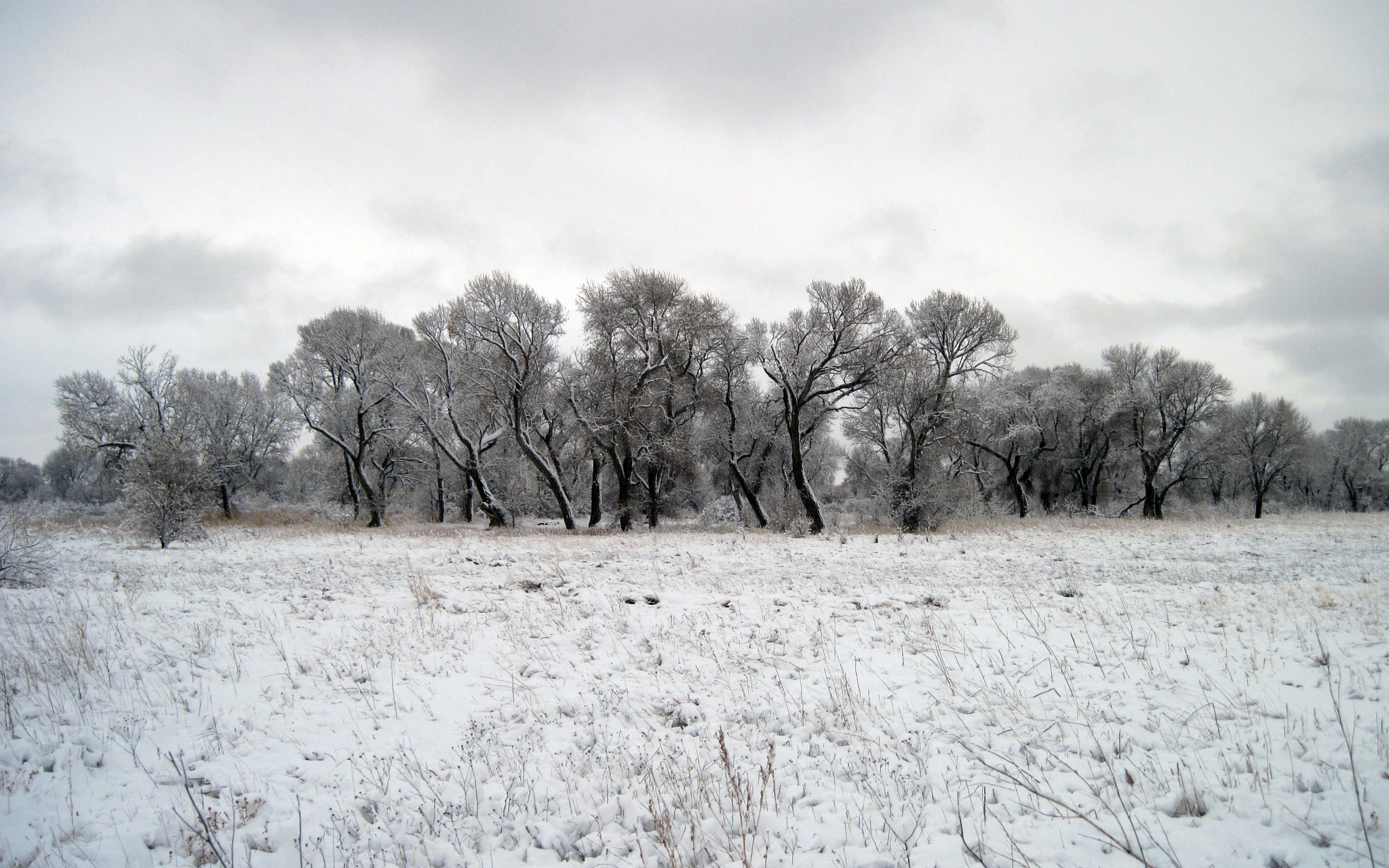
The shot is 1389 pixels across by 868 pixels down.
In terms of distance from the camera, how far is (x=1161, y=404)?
102 feet

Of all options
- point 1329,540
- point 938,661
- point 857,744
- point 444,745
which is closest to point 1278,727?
point 938,661

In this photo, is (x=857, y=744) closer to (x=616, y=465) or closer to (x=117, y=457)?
(x=616, y=465)

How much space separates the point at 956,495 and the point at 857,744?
18790 millimetres

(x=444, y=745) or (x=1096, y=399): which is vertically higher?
(x=1096, y=399)

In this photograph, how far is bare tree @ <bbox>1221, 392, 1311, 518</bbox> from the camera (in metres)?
36.0

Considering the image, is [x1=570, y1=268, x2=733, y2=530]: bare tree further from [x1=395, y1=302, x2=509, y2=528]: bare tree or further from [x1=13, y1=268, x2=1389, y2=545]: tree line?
[x1=395, y1=302, x2=509, y2=528]: bare tree

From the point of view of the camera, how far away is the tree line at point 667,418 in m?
21.6

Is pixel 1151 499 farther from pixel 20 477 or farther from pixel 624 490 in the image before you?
pixel 20 477

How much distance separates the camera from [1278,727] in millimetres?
4191

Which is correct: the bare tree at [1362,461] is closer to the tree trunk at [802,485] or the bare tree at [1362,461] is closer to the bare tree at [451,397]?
the tree trunk at [802,485]

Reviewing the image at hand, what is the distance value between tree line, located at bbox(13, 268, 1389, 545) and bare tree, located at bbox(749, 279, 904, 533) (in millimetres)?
108

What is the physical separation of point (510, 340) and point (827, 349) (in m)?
13.3

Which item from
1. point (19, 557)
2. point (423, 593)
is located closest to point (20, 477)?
point (19, 557)

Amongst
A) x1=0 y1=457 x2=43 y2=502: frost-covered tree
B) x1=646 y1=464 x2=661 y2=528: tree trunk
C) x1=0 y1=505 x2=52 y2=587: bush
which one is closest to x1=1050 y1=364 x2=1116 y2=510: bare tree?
x1=646 y1=464 x2=661 y2=528: tree trunk
